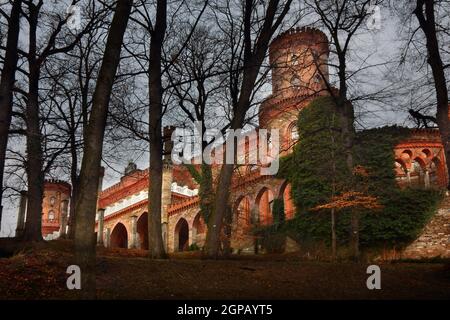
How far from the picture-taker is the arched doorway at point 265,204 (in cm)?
2686

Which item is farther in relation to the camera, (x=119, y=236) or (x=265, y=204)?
(x=119, y=236)

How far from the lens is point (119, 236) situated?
4059 cm

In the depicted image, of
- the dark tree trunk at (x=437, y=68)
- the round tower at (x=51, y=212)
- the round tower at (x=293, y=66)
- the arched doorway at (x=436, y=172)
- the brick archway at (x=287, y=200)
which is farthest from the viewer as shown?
the round tower at (x=51, y=212)

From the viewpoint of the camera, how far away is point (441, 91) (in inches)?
374

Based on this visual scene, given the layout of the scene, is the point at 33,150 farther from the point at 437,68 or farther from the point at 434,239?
the point at 434,239

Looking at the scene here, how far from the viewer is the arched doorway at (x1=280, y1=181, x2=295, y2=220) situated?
25055mm

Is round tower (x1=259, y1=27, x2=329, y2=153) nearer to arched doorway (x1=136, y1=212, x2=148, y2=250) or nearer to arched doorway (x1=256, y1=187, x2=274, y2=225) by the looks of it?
arched doorway (x1=256, y1=187, x2=274, y2=225)

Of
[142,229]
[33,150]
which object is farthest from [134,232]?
[33,150]

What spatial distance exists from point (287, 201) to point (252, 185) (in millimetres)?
2411

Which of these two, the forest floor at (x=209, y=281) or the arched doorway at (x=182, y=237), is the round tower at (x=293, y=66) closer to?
the forest floor at (x=209, y=281)

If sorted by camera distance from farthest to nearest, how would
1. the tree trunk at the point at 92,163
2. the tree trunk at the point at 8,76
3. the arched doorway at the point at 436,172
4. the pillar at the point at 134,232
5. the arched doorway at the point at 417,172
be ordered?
the pillar at the point at 134,232 < the arched doorway at the point at 436,172 < the arched doorway at the point at 417,172 < the tree trunk at the point at 8,76 < the tree trunk at the point at 92,163

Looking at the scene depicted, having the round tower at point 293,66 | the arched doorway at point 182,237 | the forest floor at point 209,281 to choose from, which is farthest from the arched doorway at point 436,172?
the arched doorway at point 182,237

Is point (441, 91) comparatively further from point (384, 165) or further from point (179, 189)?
point (179, 189)

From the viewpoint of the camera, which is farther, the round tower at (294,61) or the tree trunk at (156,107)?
the round tower at (294,61)
